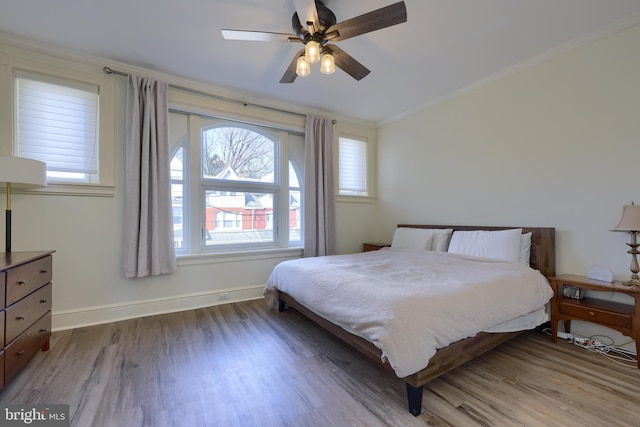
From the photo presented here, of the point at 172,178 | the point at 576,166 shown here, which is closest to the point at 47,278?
the point at 172,178

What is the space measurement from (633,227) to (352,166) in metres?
3.21

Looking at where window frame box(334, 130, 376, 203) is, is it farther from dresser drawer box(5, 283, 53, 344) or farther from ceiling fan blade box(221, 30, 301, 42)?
dresser drawer box(5, 283, 53, 344)

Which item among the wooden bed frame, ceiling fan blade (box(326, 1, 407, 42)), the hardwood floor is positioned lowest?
the hardwood floor

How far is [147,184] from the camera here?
2.77 m

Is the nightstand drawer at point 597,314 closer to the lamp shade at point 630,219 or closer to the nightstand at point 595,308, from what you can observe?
the nightstand at point 595,308

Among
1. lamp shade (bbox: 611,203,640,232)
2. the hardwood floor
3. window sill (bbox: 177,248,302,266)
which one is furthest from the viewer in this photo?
window sill (bbox: 177,248,302,266)

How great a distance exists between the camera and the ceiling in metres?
2.02

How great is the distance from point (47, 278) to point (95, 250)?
0.61 m

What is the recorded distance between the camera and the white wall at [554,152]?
220 centimetres

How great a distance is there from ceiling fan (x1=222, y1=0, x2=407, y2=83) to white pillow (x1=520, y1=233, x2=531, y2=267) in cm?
219

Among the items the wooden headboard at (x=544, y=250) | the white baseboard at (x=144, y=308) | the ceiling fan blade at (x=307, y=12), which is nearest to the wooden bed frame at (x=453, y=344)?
the wooden headboard at (x=544, y=250)

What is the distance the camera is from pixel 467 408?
4.91 feet

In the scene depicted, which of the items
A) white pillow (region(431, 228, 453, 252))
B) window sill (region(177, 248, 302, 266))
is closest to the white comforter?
white pillow (region(431, 228, 453, 252))

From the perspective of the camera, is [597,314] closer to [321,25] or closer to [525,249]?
[525,249]
